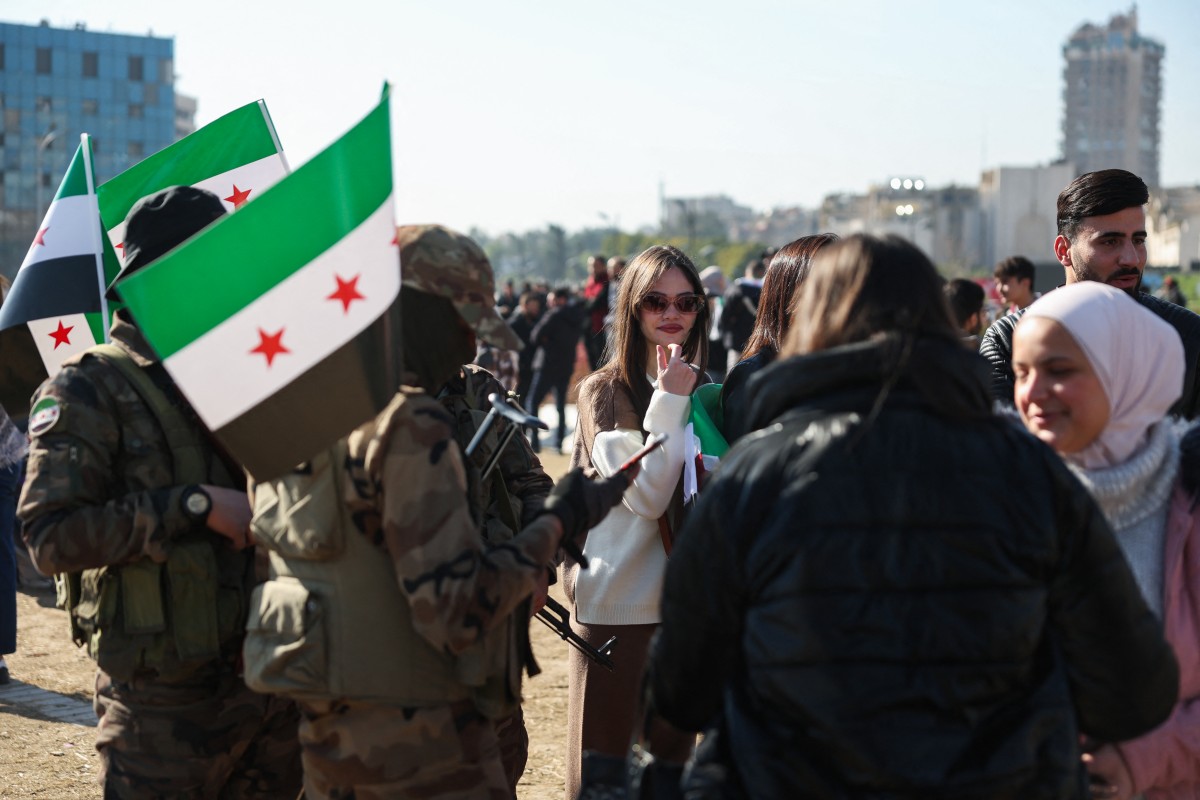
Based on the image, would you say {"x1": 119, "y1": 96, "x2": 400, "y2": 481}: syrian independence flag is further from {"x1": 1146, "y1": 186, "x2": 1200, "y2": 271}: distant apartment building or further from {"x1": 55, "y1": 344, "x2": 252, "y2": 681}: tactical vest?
{"x1": 1146, "y1": 186, "x2": 1200, "y2": 271}: distant apartment building

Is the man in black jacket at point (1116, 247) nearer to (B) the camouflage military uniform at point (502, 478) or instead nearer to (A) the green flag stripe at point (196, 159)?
(B) the camouflage military uniform at point (502, 478)

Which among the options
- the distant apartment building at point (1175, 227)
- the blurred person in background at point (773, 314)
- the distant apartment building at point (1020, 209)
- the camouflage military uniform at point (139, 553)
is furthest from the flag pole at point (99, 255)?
the distant apartment building at point (1020, 209)

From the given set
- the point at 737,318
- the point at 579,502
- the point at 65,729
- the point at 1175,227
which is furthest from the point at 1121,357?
the point at 1175,227

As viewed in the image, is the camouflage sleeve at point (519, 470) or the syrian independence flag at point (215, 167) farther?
the syrian independence flag at point (215, 167)

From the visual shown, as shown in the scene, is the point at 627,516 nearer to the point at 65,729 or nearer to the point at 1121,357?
the point at 1121,357

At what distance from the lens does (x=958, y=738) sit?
209 cm

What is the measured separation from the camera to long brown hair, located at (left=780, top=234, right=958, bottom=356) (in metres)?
2.24

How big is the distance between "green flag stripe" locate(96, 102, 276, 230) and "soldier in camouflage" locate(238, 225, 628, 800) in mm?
1774

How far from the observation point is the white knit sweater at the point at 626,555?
413 centimetres

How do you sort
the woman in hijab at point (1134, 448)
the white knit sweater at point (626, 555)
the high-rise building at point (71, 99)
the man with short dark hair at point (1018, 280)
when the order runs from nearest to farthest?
the woman in hijab at point (1134, 448) < the white knit sweater at point (626, 555) < the man with short dark hair at point (1018, 280) < the high-rise building at point (71, 99)

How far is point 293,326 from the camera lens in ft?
8.93

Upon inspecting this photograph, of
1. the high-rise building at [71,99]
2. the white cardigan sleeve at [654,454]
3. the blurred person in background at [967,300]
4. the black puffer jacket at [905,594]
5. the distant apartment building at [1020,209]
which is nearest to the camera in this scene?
the black puffer jacket at [905,594]

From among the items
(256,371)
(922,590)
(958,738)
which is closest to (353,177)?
(256,371)

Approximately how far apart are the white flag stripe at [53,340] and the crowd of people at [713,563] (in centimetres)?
72
